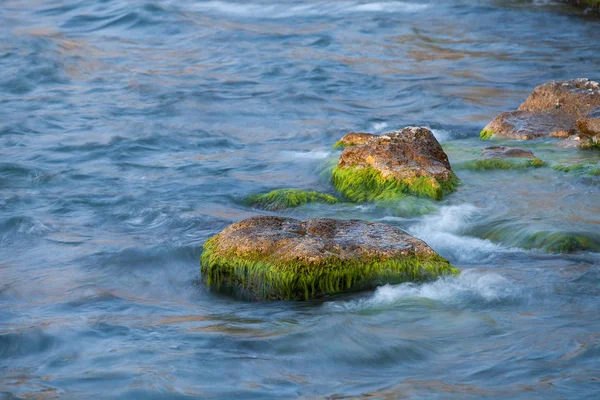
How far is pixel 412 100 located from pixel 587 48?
14.4 ft

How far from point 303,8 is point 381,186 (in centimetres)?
1379

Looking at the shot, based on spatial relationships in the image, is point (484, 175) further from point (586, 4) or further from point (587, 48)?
point (586, 4)

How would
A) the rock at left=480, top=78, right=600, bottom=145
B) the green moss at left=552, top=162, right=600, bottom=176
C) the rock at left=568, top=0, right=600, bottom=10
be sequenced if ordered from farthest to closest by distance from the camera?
the rock at left=568, top=0, right=600, bottom=10
the rock at left=480, top=78, right=600, bottom=145
the green moss at left=552, top=162, right=600, bottom=176

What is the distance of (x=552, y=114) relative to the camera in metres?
10.7

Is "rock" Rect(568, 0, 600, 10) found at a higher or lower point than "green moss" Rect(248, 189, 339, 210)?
higher

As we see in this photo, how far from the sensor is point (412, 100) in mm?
13641

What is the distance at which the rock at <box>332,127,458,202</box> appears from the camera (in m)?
8.51

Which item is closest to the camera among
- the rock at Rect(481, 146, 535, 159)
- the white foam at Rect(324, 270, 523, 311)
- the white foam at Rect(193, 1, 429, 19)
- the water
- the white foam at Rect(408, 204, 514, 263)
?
the water

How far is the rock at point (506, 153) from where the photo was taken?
9516 mm

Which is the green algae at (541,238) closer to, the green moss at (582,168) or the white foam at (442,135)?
the green moss at (582,168)

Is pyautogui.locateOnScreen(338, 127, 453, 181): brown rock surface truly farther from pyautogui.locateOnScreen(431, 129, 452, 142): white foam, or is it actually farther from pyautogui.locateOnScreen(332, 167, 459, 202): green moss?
pyautogui.locateOnScreen(431, 129, 452, 142): white foam

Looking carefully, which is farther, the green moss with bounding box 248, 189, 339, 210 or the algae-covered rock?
the algae-covered rock

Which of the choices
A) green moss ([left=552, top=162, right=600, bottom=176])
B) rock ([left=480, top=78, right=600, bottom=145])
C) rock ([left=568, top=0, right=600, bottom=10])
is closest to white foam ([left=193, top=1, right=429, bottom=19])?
rock ([left=568, top=0, right=600, bottom=10])

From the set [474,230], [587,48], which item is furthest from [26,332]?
[587,48]
